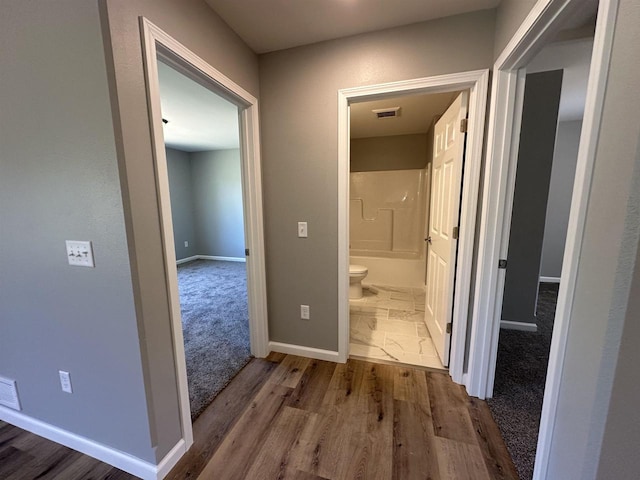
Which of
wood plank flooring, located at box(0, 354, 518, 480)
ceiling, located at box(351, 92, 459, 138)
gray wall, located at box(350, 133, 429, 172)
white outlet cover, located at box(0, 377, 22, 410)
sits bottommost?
wood plank flooring, located at box(0, 354, 518, 480)

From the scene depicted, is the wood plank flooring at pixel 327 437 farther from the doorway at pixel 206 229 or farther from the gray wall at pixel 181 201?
the gray wall at pixel 181 201

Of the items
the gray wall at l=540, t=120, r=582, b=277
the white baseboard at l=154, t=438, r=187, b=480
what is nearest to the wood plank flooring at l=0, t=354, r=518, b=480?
the white baseboard at l=154, t=438, r=187, b=480

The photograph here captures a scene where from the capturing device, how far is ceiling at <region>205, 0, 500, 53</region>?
4.77 ft

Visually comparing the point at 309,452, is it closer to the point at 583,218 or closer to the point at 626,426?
the point at 626,426

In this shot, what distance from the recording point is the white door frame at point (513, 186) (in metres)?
0.79

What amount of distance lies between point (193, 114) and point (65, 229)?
8.47 ft

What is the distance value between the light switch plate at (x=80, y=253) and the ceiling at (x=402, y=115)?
218 cm

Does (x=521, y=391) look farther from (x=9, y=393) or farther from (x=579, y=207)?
(x=9, y=393)

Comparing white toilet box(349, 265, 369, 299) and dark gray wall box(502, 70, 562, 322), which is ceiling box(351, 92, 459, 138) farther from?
white toilet box(349, 265, 369, 299)

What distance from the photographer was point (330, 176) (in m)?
1.91

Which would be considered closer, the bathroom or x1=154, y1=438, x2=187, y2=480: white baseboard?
x1=154, y1=438, x2=187, y2=480: white baseboard

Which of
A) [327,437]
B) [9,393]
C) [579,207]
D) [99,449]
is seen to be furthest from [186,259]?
[579,207]

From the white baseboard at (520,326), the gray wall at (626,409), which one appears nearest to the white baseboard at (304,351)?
the gray wall at (626,409)

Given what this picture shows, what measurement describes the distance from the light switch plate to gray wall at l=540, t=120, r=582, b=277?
5.03m
